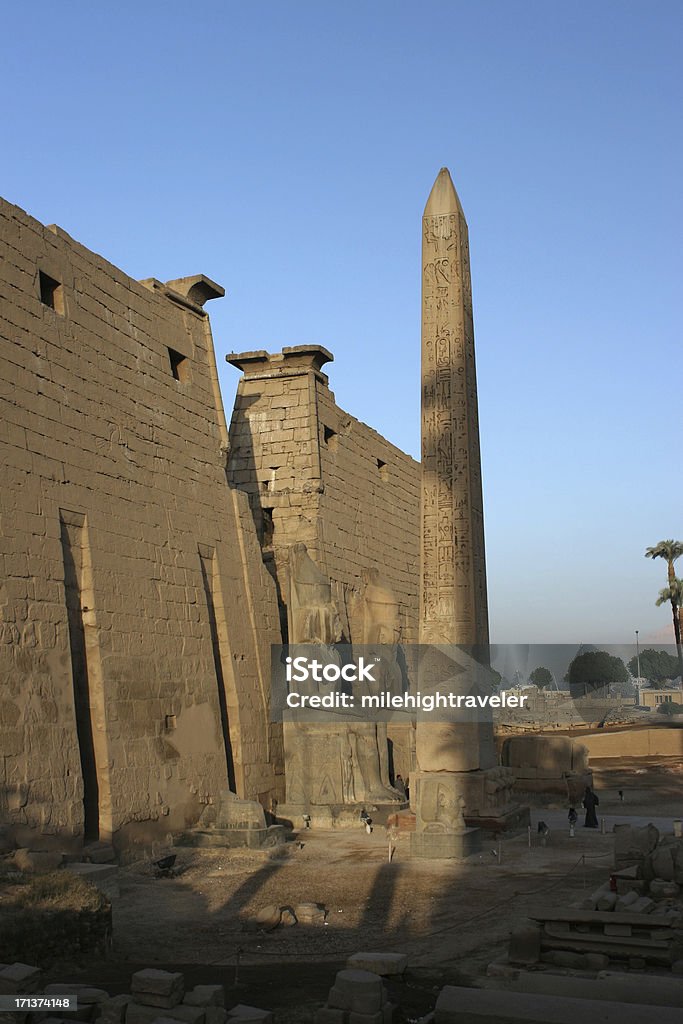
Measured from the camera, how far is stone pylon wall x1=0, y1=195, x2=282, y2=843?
9656 millimetres

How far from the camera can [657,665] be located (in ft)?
254

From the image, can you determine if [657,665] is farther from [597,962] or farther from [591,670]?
[597,962]

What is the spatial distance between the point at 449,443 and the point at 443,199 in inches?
105

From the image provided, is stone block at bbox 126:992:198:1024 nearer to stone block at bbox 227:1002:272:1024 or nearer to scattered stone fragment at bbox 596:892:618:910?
stone block at bbox 227:1002:272:1024

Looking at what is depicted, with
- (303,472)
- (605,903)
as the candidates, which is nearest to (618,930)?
(605,903)

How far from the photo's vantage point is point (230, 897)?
853 centimetres

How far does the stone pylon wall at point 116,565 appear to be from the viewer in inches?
380

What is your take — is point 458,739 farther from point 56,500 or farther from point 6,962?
point 6,962

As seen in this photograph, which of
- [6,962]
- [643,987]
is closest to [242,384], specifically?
[6,962]

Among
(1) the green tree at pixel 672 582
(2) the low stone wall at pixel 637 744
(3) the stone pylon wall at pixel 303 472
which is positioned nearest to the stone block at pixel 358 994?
(3) the stone pylon wall at pixel 303 472

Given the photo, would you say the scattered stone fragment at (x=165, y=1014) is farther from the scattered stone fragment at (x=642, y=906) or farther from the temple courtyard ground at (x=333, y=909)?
the scattered stone fragment at (x=642, y=906)

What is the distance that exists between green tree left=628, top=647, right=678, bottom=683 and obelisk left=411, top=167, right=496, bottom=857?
6801 cm

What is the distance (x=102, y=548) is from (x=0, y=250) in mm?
3020

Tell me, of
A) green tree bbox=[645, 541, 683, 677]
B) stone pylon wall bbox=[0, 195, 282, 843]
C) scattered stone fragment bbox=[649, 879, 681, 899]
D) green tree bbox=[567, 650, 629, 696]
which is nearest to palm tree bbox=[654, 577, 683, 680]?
green tree bbox=[645, 541, 683, 677]
